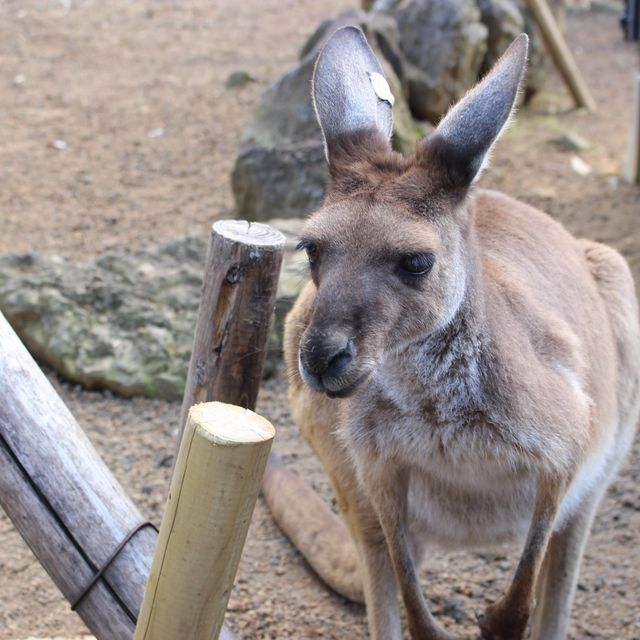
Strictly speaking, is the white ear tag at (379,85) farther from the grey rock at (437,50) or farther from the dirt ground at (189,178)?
the grey rock at (437,50)

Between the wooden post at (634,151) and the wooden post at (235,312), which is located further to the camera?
the wooden post at (634,151)

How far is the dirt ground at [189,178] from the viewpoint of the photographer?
164 inches

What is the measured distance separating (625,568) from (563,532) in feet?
2.18

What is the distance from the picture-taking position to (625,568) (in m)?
4.34

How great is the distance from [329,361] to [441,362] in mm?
539

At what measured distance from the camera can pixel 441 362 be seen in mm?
3129

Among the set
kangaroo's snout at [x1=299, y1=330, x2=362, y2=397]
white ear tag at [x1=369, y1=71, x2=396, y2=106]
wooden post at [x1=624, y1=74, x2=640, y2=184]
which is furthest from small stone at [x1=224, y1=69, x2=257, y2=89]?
kangaroo's snout at [x1=299, y1=330, x2=362, y2=397]

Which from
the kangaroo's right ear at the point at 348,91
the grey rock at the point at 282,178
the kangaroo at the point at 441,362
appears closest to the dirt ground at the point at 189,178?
the grey rock at the point at 282,178

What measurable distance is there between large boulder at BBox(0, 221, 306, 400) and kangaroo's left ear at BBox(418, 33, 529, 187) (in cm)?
248

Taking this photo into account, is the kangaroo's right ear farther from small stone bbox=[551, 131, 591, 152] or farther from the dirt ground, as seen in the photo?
small stone bbox=[551, 131, 591, 152]

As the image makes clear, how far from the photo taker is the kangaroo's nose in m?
2.71

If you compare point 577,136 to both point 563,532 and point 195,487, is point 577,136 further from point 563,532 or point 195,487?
point 195,487

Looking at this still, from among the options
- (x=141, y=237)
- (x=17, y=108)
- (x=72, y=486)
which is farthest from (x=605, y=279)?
(x=17, y=108)

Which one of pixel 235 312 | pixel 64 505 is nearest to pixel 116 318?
pixel 235 312
